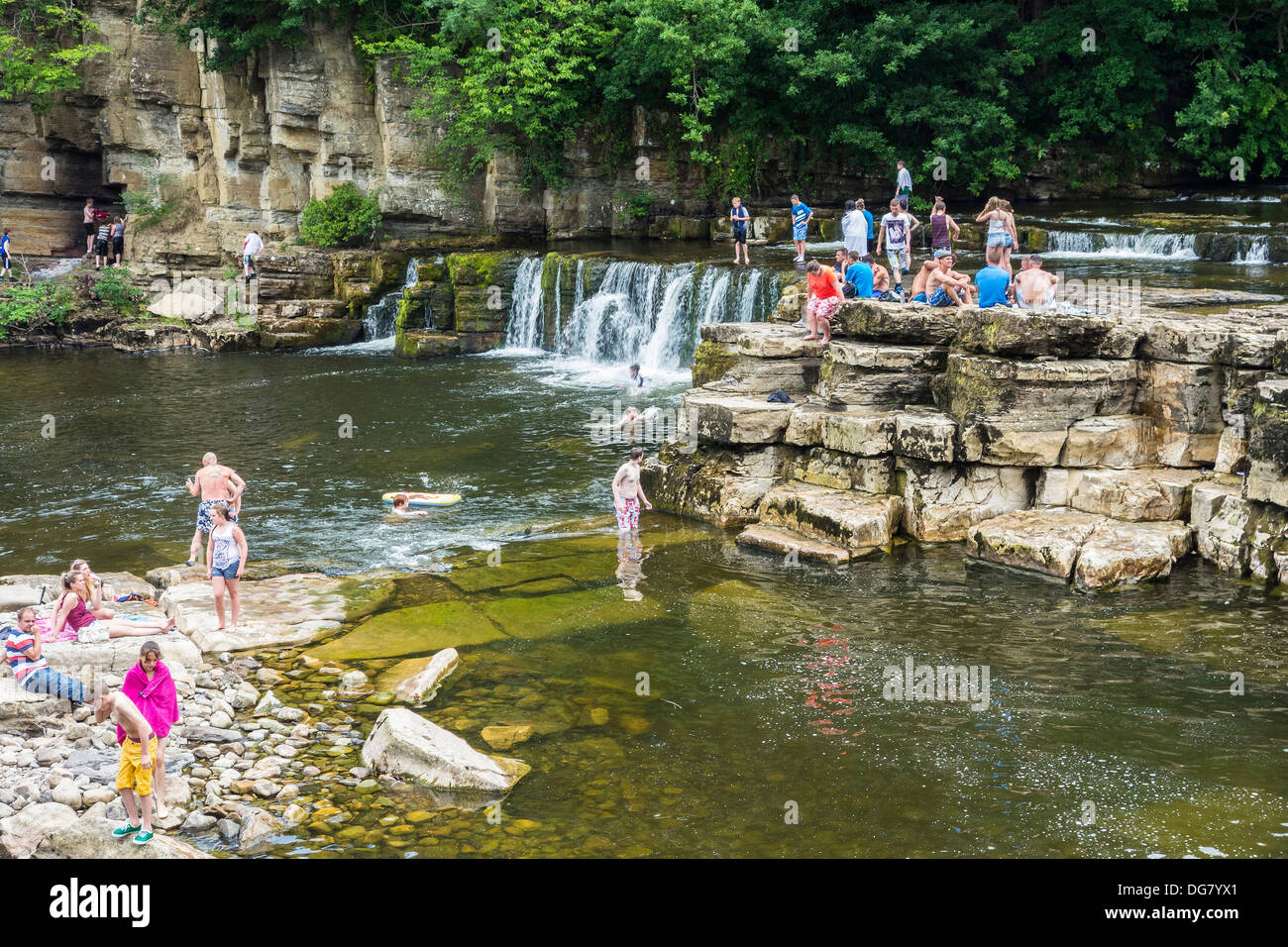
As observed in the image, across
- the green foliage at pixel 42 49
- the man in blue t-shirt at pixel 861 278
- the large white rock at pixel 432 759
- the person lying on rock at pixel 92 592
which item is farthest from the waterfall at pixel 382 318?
the large white rock at pixel 432 759

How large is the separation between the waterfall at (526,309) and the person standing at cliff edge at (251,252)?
8.03 meters

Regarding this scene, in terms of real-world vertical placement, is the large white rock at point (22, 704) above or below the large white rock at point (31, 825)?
above

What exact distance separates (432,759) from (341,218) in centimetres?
2657

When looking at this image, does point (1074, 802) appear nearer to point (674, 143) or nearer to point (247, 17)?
point (674, 143)

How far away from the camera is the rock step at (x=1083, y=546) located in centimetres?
1214

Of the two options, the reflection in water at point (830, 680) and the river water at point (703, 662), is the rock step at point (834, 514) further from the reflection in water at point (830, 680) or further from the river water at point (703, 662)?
the reflection in water at point (830, 680)

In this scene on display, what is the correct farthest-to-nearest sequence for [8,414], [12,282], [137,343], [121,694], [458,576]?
[12,282], [137,343], [8,414], [458,576], [121,694]

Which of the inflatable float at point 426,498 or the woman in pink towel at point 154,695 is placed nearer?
the woman in pink towel at point 154,695

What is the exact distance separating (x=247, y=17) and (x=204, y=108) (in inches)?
116

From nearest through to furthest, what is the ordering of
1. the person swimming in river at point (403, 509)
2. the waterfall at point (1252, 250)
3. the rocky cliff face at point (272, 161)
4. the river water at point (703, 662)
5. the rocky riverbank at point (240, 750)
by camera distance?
the rocky riverbank at point (240, 750)
the river water at point (703, 662)
the person swimming in river at point (403, 509)
the waterfall at point (1252, 250)
the rocky cliff face at point (272, 161)

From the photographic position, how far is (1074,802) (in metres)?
8.14

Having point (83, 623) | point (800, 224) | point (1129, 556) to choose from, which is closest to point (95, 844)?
point (83, 623)

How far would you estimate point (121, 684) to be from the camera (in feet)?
Result: 31.8

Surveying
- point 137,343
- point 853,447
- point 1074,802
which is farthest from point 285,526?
point 137,343
